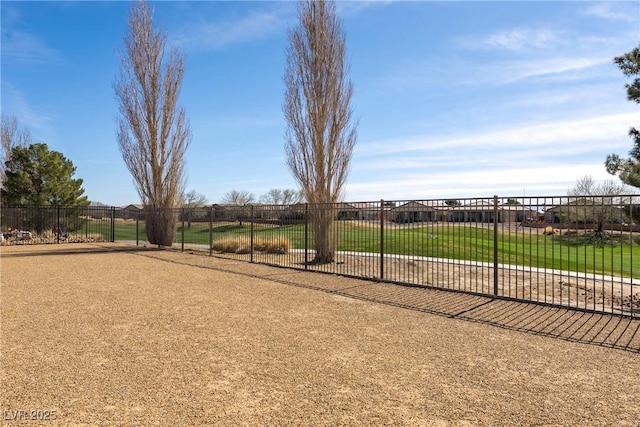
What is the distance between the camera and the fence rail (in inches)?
267

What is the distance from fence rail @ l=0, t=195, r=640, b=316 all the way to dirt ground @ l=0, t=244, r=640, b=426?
1232 mm

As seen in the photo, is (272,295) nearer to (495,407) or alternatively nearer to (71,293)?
(71,293)

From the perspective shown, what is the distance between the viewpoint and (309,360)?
13.2 ft

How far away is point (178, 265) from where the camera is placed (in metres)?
11.8

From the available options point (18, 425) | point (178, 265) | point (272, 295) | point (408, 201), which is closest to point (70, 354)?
point (18, 425)

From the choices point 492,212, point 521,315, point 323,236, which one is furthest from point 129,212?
point 521,315

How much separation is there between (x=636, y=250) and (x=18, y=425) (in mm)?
21782

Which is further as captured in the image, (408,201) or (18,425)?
(408,201)

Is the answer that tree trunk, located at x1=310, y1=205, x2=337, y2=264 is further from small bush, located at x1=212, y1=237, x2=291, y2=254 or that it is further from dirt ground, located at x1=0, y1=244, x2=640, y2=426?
dirt ground, located at x1=0, y1=244, x2=640, y2=426

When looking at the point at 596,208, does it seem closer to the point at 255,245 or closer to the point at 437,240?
the point at 437,240

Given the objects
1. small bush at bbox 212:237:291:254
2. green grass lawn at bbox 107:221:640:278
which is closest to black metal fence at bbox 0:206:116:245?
green grass lawn at bbox 107:221:640:278

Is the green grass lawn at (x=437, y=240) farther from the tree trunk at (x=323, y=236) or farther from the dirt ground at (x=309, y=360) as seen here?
the dirt ground at (x=309, y=360)

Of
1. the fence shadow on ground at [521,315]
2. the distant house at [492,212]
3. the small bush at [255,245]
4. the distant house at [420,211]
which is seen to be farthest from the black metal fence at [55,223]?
the distant house at [492,212]

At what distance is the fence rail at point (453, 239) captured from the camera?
6.79m
